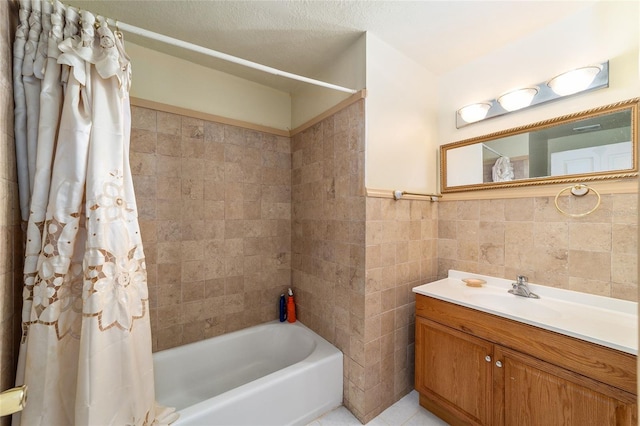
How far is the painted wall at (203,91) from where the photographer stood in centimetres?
166

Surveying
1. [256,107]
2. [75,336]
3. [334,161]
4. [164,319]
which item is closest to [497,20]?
[334,161]

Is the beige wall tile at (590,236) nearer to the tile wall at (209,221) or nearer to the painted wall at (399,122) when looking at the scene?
the painted wall at (399,122)

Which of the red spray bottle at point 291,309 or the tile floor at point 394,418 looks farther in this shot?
the red spray bottle at point 291,309

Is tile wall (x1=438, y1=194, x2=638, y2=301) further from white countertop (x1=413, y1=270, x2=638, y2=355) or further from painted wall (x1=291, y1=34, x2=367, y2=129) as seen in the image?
painted wall (x1=291, y1=34, x2=367, y2=129)

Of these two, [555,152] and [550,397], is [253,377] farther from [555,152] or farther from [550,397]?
[555,152]

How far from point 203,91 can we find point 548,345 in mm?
2550

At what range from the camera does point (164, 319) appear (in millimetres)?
1707

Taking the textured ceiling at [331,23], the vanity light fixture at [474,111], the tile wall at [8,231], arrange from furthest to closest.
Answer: the vanity light fixture at [474,111]
the textured ceiling at [331,23]
the tile wall at [8,231]

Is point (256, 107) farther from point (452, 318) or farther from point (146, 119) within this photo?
point (452, 318)

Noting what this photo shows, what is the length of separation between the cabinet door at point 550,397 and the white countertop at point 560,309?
0.59 ft

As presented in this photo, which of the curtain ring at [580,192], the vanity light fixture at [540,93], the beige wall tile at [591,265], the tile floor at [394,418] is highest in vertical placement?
the vanity light fixture at [540,93]

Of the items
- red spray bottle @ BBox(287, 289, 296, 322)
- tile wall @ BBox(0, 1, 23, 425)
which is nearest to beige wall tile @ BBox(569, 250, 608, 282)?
red spray bottle @ BBox(287, 289, 296, 322)

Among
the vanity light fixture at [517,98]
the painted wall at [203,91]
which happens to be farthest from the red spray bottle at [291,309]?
the vanity light fixture at [517,98]

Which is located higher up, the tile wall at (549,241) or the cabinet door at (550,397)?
the tile wall at (549,241)
